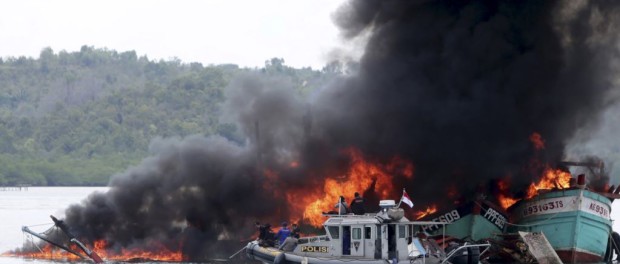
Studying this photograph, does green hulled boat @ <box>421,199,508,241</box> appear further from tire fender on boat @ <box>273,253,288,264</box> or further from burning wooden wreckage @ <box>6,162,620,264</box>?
tire fender on boat @ <box>273,253,288,264</box>

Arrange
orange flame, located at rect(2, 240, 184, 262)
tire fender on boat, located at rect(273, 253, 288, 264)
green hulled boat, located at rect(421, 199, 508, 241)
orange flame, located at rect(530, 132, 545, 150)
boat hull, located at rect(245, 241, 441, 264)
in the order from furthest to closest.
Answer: orange flame, located at rect(530, 132, 545, 150) → orange flame, located at rect(2, 240, 184, 262) → green hulled boat, located at rect(421, 199, 508, 241) → tire fender on boat, located at rect(273, 253, 288, 264) → boat hull, located at rect(245, 241, 441, 264)

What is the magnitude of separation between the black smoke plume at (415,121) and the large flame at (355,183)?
47 centimetres

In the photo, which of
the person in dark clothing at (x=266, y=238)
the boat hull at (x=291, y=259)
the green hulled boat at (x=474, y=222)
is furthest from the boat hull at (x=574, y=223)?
the boat hull at (x=291, y=259)

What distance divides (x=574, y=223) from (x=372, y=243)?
1710 cm

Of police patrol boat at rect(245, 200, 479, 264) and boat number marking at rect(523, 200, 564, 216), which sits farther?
boat number marking at rect(523, 200, 564, 216)

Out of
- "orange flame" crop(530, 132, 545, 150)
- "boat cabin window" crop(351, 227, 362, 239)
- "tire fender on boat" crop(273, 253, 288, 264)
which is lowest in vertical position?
"tire fender on boat" crop(273, 253, 288, 264)

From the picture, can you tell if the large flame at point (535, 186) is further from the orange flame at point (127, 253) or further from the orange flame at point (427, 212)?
the orange flame at point (127, 253)

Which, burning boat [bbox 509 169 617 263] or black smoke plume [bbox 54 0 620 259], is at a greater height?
black smoke plume [bbox 54 0 620 259]

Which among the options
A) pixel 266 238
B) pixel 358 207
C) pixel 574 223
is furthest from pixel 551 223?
pixel 266 238

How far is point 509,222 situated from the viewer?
68188 millimetres

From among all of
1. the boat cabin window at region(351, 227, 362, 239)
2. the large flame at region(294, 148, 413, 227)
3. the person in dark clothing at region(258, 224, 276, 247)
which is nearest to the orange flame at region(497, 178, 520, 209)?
the large flame at region(294, 148, 413, 227)

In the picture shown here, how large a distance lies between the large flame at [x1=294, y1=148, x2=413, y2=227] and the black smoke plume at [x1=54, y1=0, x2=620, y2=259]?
470 mm

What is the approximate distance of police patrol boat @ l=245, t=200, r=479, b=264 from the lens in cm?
5150

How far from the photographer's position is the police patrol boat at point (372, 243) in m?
51.5
